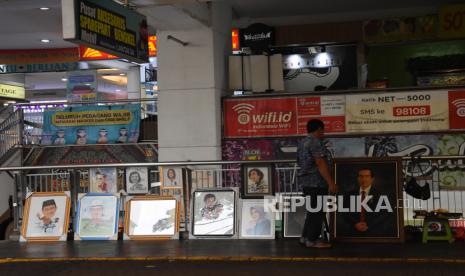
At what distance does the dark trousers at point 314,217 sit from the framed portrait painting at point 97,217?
3308 millimetres

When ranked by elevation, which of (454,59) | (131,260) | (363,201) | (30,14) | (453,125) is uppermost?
(30,14)

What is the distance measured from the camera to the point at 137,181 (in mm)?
12078

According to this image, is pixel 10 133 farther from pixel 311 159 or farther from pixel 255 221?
pixel 311 159

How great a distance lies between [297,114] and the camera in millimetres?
13539

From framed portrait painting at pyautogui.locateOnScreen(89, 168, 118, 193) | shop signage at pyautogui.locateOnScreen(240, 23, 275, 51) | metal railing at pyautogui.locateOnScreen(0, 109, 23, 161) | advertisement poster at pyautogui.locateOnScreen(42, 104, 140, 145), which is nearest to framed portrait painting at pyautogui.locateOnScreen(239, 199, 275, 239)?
framed portrait painting at pyautogui.locateOnScreen(89, 168, 118, 193)

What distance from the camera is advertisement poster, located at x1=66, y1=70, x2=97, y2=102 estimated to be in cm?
2147

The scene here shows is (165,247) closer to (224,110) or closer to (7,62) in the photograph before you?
(224,110)

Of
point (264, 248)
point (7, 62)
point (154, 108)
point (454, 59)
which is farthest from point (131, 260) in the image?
point (7, 62)

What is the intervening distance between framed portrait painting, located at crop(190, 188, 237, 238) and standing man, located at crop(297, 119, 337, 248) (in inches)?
55.9

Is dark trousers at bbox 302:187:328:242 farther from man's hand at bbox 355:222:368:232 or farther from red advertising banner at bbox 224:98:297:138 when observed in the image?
red advertising banner at bbox 224:98:297:138

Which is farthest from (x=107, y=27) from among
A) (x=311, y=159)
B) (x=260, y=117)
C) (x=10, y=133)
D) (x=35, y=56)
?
(x=35, y=56)

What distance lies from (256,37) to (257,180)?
24.9 feet

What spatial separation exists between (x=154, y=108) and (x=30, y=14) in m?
4.02

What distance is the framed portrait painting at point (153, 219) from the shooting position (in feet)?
34.2
